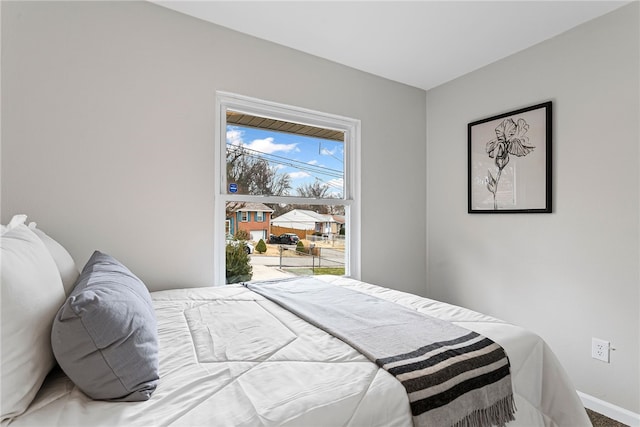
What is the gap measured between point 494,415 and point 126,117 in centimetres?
226

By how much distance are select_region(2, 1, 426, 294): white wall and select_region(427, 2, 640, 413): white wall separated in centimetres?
170

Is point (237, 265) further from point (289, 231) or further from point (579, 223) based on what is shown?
point (579, 223)

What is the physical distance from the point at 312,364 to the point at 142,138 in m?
1.65

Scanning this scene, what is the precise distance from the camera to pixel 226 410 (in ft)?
2.64

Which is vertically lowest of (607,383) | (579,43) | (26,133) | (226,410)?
(607,383)

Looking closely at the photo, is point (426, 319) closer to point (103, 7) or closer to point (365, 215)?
point (365, 215)

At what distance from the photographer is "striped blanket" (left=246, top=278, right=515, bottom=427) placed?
99 cm

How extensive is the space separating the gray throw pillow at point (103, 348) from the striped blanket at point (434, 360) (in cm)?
67

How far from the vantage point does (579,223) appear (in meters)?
2.15

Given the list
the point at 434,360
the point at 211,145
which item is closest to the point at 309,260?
the point at 211,145

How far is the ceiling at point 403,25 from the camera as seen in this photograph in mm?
Result: 1993

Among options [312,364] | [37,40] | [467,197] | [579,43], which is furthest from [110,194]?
[579,43]

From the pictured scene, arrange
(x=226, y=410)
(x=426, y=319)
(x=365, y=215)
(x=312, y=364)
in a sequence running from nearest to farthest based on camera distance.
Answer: (x=226, y=410) < (x=312, y=364) < (x=426, y=319) < (x=365, y=215)

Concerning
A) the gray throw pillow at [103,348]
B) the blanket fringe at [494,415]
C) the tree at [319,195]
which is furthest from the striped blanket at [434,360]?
the tree at [319,195]
